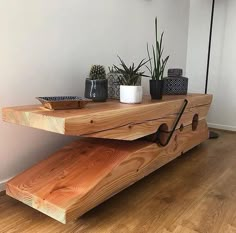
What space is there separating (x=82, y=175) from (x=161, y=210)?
347 millimetres

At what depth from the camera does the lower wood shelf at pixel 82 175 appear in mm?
862

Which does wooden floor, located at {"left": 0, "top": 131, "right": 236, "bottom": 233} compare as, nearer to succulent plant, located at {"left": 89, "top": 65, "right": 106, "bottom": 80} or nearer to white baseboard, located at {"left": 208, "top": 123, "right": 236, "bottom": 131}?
succulent plant, located at {"left": 89, "top": 65, "right": 106, "bottom": 80}

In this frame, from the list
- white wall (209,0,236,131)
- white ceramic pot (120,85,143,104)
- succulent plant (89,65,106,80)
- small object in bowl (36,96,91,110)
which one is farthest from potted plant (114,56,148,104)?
white wall (209,0,236,131)

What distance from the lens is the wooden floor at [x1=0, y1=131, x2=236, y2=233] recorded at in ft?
2.99

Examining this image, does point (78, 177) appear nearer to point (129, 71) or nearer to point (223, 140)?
point (129, 71)

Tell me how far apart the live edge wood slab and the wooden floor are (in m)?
0.08

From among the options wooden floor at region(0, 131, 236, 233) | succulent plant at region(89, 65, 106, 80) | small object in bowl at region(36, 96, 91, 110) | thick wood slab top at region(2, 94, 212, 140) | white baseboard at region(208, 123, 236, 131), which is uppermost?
succulent plant at region(89, 65, 106, 80)

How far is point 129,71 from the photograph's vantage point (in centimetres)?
122

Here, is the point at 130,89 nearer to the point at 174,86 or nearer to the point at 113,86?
the point at 113,86

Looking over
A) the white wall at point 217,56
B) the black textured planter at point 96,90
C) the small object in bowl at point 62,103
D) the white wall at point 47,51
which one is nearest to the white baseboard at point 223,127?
the white wall at point 217,56

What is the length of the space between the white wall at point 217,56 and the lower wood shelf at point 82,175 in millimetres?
1359

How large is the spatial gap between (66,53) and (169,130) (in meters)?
0.65

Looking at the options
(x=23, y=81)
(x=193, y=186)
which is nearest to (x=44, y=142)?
(x=23, y=81)

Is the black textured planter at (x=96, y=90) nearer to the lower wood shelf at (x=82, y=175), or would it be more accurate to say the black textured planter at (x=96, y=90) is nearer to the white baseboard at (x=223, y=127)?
the lower wood shelf at (x=82, y=175)
